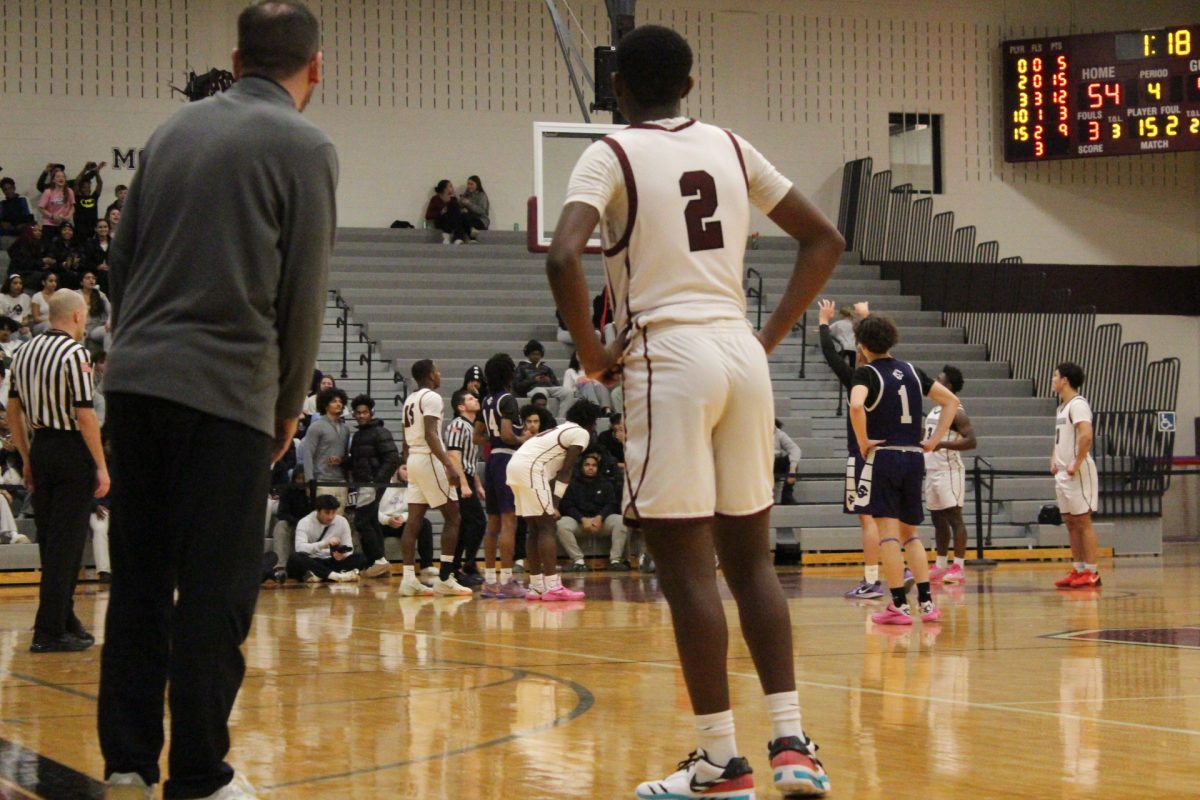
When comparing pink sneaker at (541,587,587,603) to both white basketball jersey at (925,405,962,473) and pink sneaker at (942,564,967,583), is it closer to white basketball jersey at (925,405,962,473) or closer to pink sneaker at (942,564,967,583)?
pink sneaker at (942,564,967,583)

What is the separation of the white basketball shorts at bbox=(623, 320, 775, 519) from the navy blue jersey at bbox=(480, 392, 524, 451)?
8.44 metres

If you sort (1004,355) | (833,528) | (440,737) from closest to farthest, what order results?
1. (440,737)
2. (833,528)
3. (1004,355)

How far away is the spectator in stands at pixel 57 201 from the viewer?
71.9ft

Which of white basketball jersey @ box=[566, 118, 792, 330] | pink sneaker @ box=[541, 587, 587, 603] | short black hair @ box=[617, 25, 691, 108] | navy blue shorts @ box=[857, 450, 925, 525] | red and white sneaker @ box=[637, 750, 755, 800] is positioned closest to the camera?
red and white sneaker @ box=[637, 750, 755, 800]

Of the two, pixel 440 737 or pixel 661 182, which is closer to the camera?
pixel 661 182

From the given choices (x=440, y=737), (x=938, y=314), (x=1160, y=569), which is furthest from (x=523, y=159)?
(x=440, y=737)

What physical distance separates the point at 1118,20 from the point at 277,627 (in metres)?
23.0

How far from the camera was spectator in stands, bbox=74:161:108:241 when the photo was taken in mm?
21625

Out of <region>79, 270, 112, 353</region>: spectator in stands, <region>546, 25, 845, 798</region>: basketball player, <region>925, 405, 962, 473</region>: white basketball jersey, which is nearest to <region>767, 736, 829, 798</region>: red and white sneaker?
<region>546, 25, 845, 798</region>: basketball player

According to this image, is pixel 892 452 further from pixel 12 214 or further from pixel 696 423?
pixel 12 214

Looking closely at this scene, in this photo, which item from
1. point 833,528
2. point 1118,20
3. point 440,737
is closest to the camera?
point 440,737

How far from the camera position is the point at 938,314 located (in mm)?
24062

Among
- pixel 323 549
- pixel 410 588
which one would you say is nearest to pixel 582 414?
pixel 410 588

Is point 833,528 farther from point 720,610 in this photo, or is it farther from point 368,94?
point 720,610
